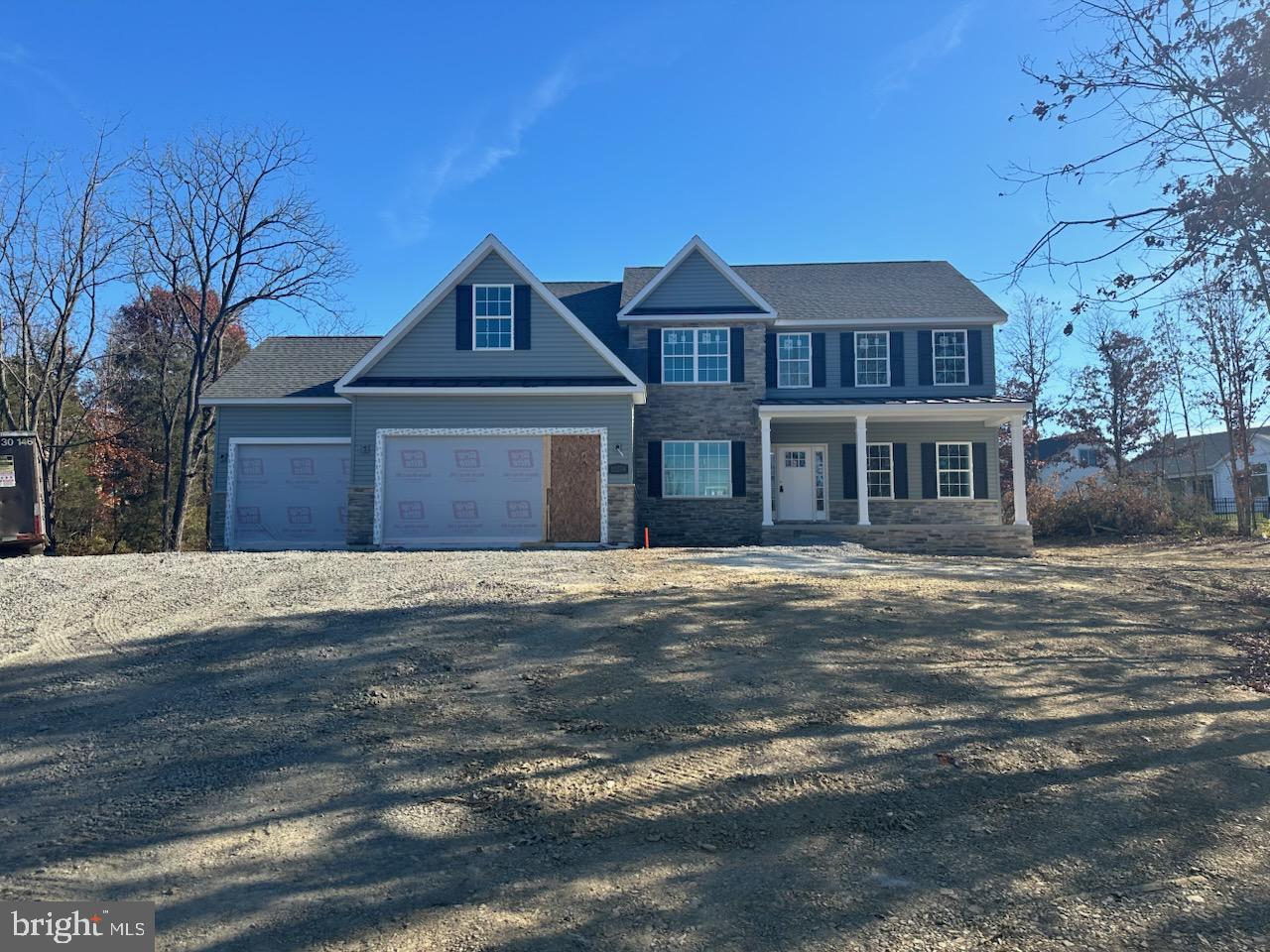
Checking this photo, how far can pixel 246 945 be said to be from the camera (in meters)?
3.33

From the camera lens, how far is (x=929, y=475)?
69.2 feet

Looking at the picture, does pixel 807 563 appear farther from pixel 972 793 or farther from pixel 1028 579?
pixel 972 793

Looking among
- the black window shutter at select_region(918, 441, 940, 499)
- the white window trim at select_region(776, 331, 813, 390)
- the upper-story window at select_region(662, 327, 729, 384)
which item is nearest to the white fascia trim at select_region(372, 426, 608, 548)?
the upper-story window at select_region(662, 327, 729, 384)

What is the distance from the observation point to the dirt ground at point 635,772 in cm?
361

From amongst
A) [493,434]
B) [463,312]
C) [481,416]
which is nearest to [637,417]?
[493,434]

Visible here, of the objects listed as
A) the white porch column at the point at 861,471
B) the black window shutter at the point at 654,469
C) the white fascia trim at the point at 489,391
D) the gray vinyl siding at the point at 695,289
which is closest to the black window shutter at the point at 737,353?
the gray vinyl siding at the point at 695,289

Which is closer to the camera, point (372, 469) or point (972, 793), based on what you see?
point (972, 793)

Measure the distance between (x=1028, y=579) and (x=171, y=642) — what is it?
10563mm

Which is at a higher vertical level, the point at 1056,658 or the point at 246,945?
the point at 1056,658

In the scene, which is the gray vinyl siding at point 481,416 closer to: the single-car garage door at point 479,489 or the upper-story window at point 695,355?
the single-car garage door at point 479,489

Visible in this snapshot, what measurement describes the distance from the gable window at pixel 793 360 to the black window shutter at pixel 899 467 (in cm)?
278

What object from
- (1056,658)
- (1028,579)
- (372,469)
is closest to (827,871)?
(1056,658)

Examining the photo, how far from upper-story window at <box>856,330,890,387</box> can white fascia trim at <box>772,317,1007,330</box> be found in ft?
0.86

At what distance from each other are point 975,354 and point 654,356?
8421 millimetres
